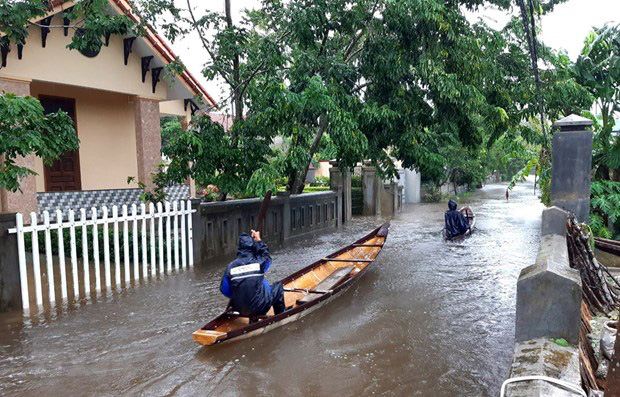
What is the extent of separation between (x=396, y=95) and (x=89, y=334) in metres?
7.90

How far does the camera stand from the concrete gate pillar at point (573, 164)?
286 inches

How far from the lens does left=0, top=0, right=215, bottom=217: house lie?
10969 millimetres

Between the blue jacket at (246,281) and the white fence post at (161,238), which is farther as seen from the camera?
the white fence post at (161,238)

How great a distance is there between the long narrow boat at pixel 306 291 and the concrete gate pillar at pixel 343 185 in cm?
719

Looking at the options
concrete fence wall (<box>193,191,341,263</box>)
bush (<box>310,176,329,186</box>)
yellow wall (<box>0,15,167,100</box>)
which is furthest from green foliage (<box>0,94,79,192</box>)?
bush (<box>310,176,329,186</box>)

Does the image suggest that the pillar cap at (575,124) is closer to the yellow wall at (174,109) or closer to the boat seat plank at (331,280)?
the boat seat plank at (331,280)

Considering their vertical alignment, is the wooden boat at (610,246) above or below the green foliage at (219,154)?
below

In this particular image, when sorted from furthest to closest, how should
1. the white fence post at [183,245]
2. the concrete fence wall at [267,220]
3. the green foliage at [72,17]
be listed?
the concrete fence wall at [267,220] → the white fence post at [183,245] → the green foliage at [72,17]

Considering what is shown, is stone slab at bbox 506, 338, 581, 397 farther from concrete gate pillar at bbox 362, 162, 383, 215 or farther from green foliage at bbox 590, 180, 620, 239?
concrete gate pillar at bbox 362, 162, 383, 215

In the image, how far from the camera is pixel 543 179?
12766 mm

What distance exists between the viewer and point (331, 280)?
7957 mm

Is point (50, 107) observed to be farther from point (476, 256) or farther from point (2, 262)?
point (476, 256)

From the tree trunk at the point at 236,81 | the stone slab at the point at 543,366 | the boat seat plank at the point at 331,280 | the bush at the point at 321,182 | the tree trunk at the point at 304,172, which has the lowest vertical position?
the boat seat plank at the point at 331,280

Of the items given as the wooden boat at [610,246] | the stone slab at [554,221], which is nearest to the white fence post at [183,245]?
the stone slab at [554,221]
